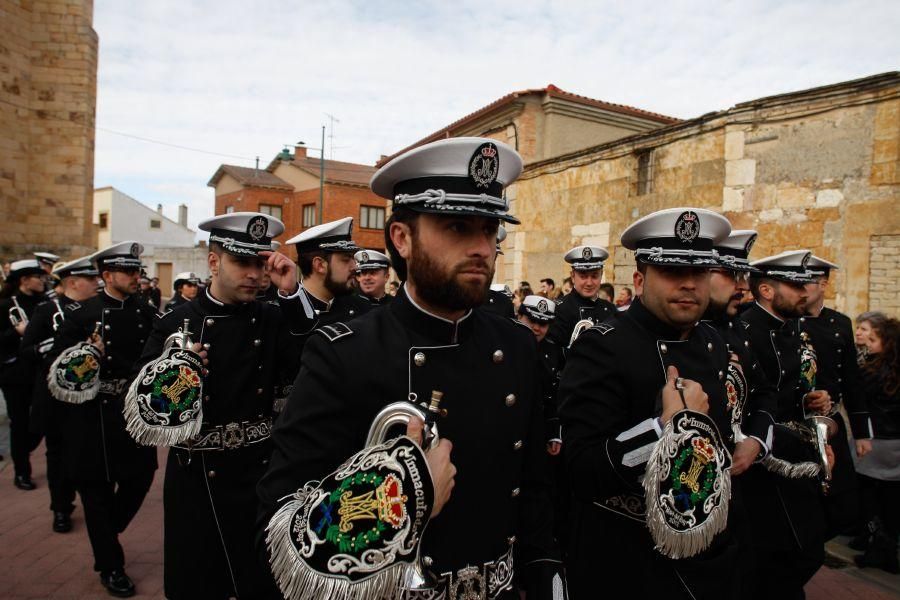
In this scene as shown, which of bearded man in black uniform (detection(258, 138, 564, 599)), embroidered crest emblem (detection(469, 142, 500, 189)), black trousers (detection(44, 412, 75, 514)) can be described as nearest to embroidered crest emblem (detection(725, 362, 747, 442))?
bearded man in black uniform (detection(258, 138, 564, 599))

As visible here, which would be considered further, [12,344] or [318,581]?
[12,344]

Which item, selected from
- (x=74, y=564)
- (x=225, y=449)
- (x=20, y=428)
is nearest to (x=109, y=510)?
(x=74, y=564)

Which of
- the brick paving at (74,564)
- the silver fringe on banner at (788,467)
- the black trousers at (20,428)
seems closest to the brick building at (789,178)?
the brick paving at (74,564)

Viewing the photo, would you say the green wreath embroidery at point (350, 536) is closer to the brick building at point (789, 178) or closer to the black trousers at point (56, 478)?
the black trousers at point (56, 478)

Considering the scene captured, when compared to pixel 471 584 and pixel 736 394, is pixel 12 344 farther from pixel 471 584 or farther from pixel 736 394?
pixel 736 394

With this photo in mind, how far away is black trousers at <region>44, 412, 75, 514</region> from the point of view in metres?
5.72

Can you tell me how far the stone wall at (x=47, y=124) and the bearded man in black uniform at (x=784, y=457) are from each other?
1946 cm

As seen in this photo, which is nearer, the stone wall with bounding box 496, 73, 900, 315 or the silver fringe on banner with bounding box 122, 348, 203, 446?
the silver fringe on banner with bounding box 122, 348, 203, 446

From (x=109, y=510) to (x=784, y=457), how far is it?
16.1 feet

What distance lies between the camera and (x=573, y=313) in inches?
287

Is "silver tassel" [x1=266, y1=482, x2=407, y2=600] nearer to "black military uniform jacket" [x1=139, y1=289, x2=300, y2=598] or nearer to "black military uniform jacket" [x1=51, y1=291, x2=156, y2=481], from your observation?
"black military uniform jacket" [x1=139, y1=289, x2=300, y2=598]

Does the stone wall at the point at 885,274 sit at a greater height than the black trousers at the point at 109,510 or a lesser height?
greater

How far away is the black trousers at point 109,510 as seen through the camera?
14.9 ft

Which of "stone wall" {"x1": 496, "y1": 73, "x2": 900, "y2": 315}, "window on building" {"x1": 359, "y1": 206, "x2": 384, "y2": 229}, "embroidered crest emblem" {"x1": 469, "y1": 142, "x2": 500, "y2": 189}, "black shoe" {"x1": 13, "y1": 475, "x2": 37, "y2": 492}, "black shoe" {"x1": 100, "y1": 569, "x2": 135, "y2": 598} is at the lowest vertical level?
"black shoe" {"x1": 13, "y1": 475, "x2": 37, "y2": 492}
